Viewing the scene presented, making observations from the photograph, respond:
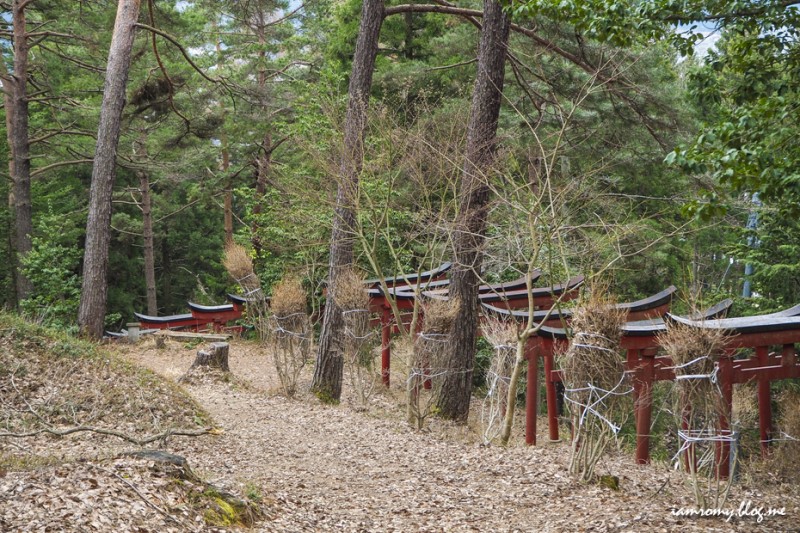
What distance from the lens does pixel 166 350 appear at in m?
15.7

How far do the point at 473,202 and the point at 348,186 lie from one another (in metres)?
1.89

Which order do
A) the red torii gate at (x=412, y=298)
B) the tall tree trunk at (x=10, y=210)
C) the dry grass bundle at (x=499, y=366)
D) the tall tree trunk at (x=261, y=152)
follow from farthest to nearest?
the tall tree trunk at (x=261, y=152), the tall tree trunk at (x=10, y=210), the red torii gate at (x=412, y=298), the dry grass bundle at (x=499, y=366)

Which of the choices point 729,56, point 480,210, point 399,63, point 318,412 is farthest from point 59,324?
point 729,56

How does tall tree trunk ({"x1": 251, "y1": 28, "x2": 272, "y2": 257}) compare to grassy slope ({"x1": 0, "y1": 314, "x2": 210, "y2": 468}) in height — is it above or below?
above

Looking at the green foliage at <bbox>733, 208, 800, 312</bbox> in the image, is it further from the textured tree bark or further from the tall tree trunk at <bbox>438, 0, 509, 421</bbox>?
the textured tree bark

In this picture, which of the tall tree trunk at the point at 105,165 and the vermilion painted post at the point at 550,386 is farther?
the tall tree trunk at the point at 105,165

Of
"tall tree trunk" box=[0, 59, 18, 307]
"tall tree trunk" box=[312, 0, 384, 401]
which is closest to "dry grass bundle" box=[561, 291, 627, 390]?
"tall tree trunk" box=[312, 0, 384, 401]

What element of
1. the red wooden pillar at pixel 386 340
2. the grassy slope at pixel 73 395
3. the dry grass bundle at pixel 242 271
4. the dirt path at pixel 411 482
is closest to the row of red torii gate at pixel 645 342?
the red wooden pillar at pixel 386 340

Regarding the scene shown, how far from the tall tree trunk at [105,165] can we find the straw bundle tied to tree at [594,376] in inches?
323

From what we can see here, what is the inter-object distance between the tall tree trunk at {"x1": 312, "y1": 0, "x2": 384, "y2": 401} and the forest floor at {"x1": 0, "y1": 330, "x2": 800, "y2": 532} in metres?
1.25

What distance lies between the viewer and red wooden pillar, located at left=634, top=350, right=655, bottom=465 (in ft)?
28.6

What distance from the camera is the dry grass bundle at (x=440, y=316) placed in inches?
360

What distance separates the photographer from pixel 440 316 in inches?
360

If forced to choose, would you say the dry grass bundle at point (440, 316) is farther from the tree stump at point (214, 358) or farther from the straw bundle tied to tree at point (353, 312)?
the tree stump at point (214, 358)
